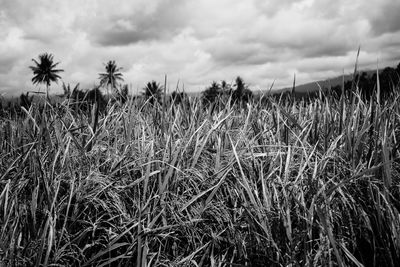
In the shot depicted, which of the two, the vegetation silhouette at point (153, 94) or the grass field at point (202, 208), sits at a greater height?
the vegetation silhouette at point (153, 94)

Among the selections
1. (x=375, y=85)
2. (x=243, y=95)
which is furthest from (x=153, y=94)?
(x=375, y=85)

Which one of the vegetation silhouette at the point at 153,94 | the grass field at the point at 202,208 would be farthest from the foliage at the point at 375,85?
the vegetation silhouette at the point at 153,94

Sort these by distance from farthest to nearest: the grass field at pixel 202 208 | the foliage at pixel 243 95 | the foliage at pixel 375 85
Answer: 1. the foliage at pixel 243 95
2. the foliage at pixel 375 85
3. the grass field at pixel 202 208

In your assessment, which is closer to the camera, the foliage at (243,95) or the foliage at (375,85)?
the foliage at (375,85)

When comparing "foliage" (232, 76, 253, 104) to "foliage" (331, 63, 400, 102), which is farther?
"foliage" (232, 76, 253, 104)

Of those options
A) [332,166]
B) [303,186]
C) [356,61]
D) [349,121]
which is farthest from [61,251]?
[356,61]

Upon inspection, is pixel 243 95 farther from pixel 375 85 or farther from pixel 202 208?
pixel 202 208

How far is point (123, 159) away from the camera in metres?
2.07

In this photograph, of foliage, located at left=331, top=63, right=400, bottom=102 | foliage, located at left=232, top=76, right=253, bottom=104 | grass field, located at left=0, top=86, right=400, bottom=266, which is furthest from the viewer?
foliage, located at left=232, top=76, right=253, bottom=104

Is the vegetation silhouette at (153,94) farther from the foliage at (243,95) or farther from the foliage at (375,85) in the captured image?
the foliage at (375,85)

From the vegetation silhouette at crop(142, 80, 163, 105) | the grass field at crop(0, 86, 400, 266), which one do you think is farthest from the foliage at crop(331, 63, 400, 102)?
the vegetation silhouette at crop(142, 80, 163, 105)

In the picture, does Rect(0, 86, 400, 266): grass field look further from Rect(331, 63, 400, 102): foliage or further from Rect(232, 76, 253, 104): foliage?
Rect(232, 76, 253, 104): foliage

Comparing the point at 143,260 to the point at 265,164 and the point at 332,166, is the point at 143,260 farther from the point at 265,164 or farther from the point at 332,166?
the point at 332,166

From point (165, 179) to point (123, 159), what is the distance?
42cm
